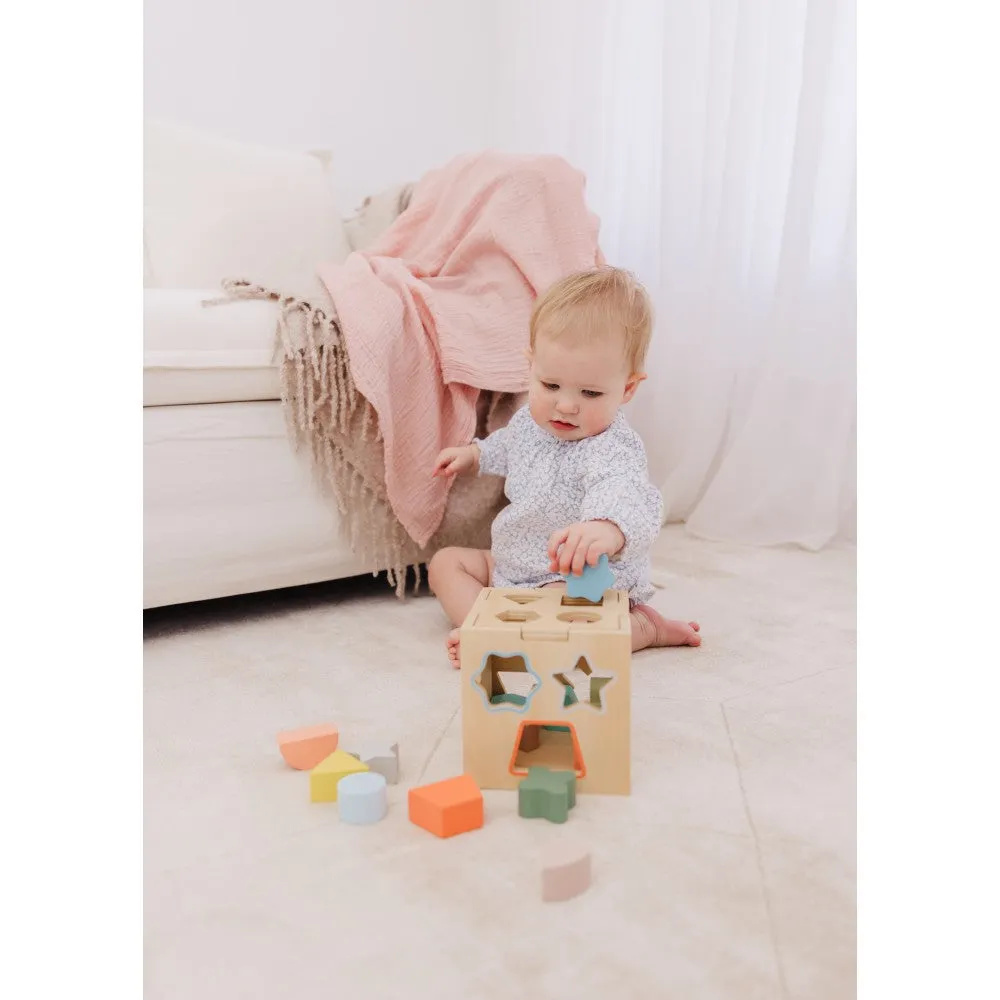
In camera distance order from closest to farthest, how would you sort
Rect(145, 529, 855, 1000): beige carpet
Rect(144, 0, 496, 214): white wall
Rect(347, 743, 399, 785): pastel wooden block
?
1. Rect(145, 529, 855, 1000): beige carpet
2. Rect(347, 743, 399, 785): pastel wooden block
3. Rect(144, 0, 496, 214): white wall

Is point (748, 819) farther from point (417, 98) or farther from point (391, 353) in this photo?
point (417, 98)

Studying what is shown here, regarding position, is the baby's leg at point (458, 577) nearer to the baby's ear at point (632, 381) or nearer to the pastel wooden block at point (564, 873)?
the baby's ear at point (632, 381)

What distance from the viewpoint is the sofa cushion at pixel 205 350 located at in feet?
4.08

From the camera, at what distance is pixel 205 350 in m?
1.27

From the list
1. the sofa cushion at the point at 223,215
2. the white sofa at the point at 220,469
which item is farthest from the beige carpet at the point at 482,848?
the sofa cushion at the point at 223,215

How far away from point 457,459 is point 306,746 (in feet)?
1.76

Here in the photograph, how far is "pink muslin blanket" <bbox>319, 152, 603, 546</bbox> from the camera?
1344 millimetres

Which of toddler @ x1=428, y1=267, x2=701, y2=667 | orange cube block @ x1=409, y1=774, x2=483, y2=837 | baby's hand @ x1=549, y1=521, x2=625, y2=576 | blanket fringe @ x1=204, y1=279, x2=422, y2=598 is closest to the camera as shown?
orange cube block @ x1=409, y1=774, x2=483, y2=837

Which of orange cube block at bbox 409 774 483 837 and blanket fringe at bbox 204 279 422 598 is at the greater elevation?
blanket fringe at bbox 204 279 422 598

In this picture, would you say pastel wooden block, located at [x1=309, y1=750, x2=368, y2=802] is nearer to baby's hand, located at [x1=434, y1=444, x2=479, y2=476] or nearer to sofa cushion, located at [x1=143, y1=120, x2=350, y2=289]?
baby's hand, located at [x1=434, y1=444, x2=479, y2=476]

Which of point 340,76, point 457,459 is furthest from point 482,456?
point 340,76

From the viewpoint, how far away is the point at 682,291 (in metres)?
2.06

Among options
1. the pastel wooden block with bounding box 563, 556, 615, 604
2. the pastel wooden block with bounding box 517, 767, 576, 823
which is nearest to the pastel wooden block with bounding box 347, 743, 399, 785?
the pastel wooden block with bounding box 517, 767, 576, 823
